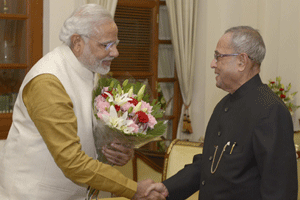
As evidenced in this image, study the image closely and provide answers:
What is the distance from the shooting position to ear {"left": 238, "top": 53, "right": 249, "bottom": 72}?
1882 millimetres

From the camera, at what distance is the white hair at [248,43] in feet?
6.15

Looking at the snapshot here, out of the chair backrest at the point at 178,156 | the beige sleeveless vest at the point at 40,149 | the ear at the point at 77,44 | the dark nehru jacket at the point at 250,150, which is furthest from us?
the chair backrest at the point at 178,156

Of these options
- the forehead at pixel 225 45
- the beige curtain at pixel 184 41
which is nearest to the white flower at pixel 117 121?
the forehead at pixel 225 45

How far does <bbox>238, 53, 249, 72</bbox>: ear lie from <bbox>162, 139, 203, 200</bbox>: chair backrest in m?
1.02

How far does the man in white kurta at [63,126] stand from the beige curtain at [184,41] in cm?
291

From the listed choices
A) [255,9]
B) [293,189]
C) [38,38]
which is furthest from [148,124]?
[255,9]

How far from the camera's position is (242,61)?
1898 millimetres

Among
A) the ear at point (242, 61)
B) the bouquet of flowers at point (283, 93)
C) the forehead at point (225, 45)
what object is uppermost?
the forehead at point (225, 45)

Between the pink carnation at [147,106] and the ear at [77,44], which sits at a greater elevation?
the ear at [77,44]

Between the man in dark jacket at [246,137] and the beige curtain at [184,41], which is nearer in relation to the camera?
the man in dark jacket at [246,137]

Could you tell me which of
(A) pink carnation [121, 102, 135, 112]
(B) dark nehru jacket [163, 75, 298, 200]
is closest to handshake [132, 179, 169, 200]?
(B) dark nehru jacket [163, 75, 298, 200]

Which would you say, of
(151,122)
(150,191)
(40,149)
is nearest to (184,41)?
(150,191)

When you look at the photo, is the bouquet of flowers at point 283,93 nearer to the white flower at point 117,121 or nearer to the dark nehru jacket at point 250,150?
the dark nehru jacket at point 250,150

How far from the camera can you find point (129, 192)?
1.99 metres
